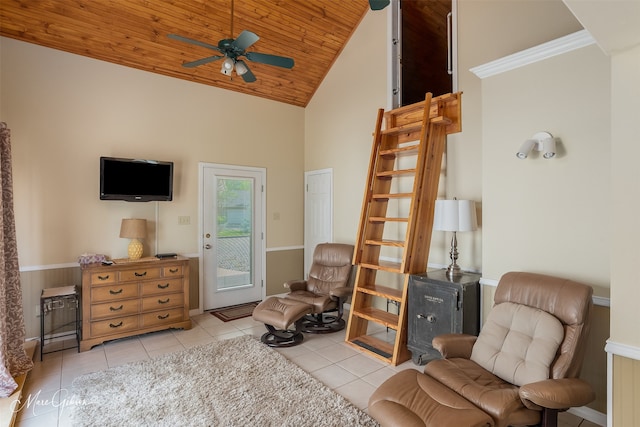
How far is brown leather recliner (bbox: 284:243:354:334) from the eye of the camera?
12.5 ft

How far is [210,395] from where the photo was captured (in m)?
2.58

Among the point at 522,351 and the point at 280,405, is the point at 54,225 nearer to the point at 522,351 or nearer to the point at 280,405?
the point at 280,405

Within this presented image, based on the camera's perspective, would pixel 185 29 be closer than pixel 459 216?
No

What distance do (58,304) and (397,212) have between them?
4001 mm

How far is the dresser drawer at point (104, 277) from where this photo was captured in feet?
11.3

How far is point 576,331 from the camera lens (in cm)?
203

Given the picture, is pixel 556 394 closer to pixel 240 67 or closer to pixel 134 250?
pixel 240 67

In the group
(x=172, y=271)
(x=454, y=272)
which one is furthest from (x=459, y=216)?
(x=172, y=271)

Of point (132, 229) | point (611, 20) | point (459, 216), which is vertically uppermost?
point (611, 20)

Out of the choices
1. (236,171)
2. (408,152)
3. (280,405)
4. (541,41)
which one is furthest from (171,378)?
(541,41)

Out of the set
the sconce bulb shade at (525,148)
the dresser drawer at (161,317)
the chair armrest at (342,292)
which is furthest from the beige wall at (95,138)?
the sconce bulb shade at (525,148)

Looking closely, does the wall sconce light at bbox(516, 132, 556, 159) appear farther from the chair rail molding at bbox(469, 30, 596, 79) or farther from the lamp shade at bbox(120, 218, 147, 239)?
the lamp shade at bbox(120, 218, 147, 239)

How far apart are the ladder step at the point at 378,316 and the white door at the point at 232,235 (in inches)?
82.9

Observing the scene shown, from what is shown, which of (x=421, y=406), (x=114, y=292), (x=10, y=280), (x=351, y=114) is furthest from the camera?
(x=351, y=114)
